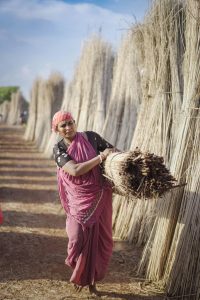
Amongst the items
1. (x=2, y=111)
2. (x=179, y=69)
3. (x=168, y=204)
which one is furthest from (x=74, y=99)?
(x=2, y=111)

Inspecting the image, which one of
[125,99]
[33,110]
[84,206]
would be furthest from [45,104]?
[84,206]

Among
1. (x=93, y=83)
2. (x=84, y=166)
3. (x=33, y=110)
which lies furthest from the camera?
(x=33, y=110)

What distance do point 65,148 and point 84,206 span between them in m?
0.47

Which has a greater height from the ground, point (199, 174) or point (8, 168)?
point (199, 174)

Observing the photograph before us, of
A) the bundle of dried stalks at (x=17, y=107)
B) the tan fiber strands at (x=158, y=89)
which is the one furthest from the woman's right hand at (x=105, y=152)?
the bundle of dried stalks at (x=17, y=107)

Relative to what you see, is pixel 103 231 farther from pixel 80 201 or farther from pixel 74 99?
pixel 74 99

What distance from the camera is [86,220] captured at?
314 centimetres

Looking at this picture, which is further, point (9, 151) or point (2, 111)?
point (2, 111)

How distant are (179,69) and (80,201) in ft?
5.30

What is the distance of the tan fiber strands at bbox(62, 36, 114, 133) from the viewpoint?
7.23 metres

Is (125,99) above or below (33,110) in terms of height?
below

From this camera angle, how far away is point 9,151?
1311 centimetres

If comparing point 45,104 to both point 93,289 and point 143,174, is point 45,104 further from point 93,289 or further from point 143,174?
point 143,174

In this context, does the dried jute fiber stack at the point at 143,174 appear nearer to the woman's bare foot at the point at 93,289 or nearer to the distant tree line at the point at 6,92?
the woman's bare foot at the point at 93,289
